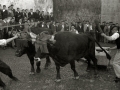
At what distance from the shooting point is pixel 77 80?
290 inches

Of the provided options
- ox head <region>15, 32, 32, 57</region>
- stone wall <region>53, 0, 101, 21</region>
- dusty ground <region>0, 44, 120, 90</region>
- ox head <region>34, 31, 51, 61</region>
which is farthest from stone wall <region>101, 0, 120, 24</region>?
ox head <region>34, 31, 51, 61</region>

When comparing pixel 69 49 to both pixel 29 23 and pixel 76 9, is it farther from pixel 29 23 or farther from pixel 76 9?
pixel 76 9

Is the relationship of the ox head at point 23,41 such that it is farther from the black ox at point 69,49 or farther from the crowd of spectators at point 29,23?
the crowd of spectators at point 29,23

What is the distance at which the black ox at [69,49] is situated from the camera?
6944 millimetres

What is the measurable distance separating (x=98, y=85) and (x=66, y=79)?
1237mm

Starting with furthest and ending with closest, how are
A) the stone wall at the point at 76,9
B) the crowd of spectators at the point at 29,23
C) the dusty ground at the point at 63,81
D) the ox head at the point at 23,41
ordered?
1. the stone wall at the point at 76,9
2. the crowd of spectators at the point at 29,23
3. the ox head at the point at 23,41
4. the dusty ground at the point at 63,81

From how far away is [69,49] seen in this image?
7.24 meters

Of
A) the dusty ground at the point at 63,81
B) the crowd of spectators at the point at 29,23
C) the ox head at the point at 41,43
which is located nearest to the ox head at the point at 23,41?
the ox head at the point at 41,43

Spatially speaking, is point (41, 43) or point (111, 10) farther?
point (111, 10)

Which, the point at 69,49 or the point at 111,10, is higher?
the point at 111,10

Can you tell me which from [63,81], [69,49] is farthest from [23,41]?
[63,81]

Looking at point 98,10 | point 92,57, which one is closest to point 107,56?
point 92,57

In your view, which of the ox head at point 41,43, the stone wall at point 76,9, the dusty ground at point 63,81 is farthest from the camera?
the stone wall at point 76,9

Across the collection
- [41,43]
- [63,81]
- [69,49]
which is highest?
[41,43]
